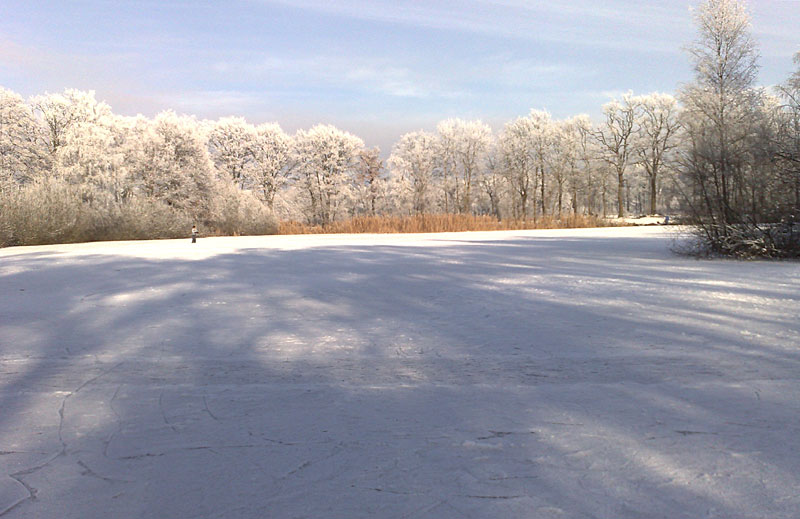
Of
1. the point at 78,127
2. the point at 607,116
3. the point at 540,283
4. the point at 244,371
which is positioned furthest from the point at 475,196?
the point at 244,371

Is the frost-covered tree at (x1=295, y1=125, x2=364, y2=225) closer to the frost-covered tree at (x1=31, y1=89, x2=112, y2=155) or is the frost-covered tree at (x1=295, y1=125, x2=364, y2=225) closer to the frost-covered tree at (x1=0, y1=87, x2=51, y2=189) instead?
the frost-covered tree at (x1=31, y1=89, x2=112, y2=155)

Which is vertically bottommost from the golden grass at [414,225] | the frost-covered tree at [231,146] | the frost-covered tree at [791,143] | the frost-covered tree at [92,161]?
the golden grass at [414,225]

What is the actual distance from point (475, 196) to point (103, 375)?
4297cm

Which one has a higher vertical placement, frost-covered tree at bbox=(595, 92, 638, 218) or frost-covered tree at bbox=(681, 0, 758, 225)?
frost-covered tree at bbox=(595, 92, 638, 218)

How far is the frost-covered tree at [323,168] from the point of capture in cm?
3581

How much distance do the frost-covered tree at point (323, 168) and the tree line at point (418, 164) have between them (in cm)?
10

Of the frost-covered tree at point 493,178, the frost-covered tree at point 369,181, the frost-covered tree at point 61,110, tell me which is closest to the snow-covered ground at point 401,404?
the frost-covered tree at point 61,110

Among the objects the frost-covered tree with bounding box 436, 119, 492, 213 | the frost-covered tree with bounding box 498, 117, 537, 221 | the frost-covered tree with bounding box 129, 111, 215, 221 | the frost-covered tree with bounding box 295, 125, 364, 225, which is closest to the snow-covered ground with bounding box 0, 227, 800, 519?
the frost-covered tree with bounding box 129, 111, 215, 221

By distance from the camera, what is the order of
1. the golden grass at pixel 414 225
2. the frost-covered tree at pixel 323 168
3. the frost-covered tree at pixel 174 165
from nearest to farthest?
the golden grass at pixel 414 225 → the frost-covered tree at pixel 174 165 → the frost-covered tree at pixel 323 168

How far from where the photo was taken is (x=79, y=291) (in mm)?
4816

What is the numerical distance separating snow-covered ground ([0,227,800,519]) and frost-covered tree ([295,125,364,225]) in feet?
104

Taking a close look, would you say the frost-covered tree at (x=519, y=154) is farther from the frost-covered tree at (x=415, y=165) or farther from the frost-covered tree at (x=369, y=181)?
the frost-covered tree at (x=369, y=181)

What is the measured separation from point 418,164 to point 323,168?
823 cm

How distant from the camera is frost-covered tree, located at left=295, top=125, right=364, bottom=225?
3581cm
